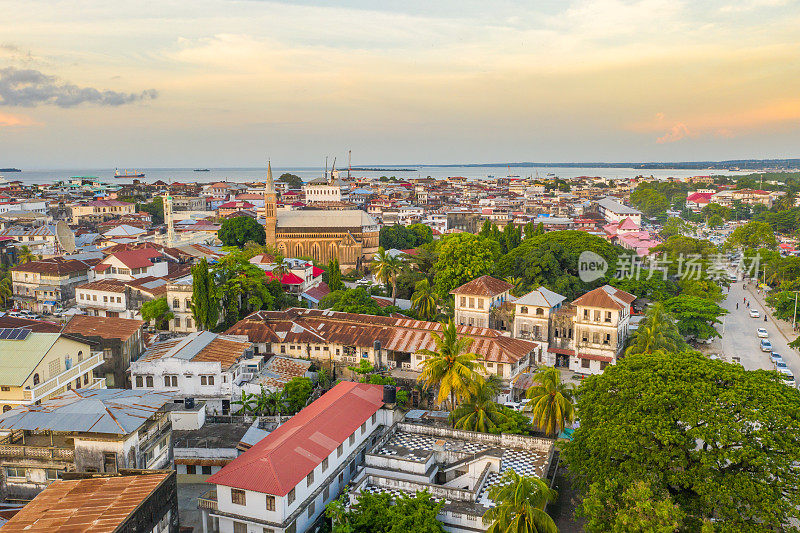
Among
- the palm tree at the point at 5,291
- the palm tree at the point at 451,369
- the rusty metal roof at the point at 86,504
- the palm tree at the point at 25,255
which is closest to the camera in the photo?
the rusty metal roof at the point at 86,504

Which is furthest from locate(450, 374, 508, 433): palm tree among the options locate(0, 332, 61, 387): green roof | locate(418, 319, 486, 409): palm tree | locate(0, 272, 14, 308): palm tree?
locate(0, 272, 14, 308): palm tree

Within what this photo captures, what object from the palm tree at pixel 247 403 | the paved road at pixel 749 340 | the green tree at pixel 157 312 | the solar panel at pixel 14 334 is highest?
the solar panel at pixel 14 334

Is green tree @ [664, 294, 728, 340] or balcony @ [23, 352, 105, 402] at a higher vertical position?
balcony @ [23, 352, 105, 402]

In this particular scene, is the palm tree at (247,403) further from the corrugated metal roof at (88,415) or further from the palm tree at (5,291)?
the palm tree at (5,291)

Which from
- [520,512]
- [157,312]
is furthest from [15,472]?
[157,312]

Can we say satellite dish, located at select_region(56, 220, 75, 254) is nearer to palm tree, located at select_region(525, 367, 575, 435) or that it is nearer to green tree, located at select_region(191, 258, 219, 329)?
green tree, located at select_region(191, 258, 219, 329)

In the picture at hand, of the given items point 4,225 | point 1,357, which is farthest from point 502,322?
point 4,225

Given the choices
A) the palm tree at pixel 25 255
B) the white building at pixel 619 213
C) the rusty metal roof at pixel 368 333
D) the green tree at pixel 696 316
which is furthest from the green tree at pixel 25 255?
the white building at pixel 619 213
